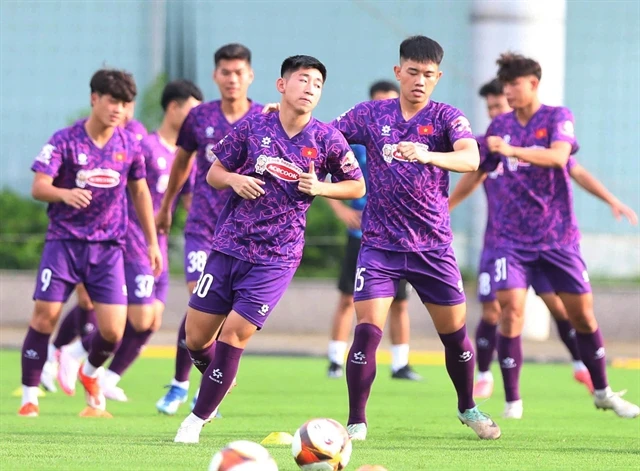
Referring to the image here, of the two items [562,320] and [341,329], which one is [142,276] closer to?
[341,329]

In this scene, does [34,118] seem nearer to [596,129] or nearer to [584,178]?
[596,129]

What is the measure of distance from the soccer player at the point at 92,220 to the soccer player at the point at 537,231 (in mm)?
2682

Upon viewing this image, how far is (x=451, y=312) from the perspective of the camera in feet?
27.0

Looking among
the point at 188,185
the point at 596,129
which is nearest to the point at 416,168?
the point at 188,185

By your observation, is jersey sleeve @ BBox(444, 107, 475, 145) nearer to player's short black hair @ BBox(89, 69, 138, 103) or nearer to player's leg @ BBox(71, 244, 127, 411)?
player's short black hair @ BBox(89, 69, 138, 103)

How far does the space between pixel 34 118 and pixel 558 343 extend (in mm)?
9011

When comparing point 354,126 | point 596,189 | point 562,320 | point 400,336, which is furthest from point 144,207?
point 400,336

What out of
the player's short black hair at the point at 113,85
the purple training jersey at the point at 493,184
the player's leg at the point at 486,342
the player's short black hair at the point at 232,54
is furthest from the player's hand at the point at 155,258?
the player's leg at the point at 486,342

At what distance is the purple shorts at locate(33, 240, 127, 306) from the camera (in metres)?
9.54

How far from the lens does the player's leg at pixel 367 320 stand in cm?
807

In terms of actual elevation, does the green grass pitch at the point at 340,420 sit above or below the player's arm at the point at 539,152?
below

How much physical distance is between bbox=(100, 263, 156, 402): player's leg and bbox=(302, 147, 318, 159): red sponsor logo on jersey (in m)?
3.52

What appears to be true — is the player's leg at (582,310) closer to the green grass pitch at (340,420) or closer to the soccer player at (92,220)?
the green grass pitch at (340,420)

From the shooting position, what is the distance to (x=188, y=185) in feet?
38.0
